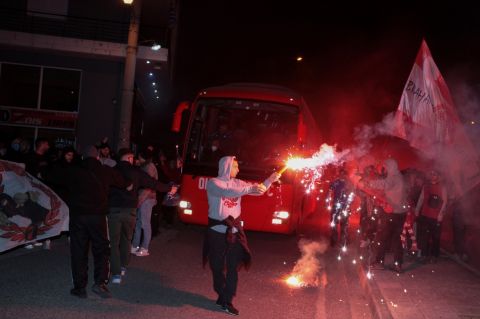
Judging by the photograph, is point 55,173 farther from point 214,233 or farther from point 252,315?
point 252,315

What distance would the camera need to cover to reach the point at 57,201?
26.8 feet

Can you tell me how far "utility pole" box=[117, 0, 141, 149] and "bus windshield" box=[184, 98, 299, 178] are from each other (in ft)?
8.83

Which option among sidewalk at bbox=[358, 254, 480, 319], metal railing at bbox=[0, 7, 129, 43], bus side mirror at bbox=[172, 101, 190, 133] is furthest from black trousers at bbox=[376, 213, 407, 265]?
metal railing at bbox=[0, 7, 129, 43]

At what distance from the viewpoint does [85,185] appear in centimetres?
705

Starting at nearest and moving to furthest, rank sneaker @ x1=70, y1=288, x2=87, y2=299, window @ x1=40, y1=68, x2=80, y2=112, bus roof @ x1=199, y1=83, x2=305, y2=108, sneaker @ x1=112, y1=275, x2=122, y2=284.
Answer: sneaker @ x1=70, y1=288, x2=87, y2=299 < sneaker @ x1=112, y1=275, x2=122, y2=284 < bus roof @ x1=199, y1=83, x2=305, y2=108 < window @ x1=40, y1=68, x2=80, y2=112

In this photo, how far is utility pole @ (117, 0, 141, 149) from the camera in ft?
47.8

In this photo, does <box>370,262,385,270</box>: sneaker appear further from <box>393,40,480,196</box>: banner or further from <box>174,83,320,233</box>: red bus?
<box>174,83,320,233</box>: red bus

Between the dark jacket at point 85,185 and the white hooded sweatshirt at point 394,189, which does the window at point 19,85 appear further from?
the white hooded sweatshirt at point 394,189

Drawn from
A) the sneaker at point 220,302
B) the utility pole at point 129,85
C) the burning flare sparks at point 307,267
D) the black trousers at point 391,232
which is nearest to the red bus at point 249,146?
the burning flare sparks at point 307,267

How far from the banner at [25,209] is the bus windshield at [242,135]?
4.65 meters

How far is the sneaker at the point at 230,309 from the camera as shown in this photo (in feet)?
22.5

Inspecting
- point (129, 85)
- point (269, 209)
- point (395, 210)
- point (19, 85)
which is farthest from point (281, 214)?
point (19, 85)

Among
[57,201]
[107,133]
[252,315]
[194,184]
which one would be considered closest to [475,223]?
[194,184]

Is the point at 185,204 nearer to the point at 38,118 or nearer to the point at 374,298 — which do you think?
the point at 374,298
